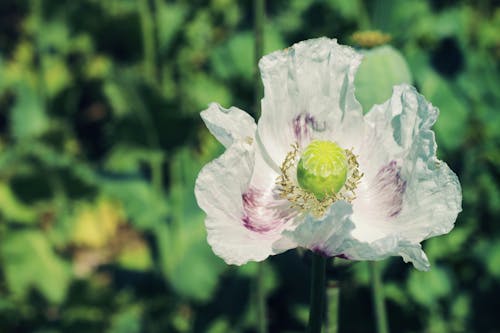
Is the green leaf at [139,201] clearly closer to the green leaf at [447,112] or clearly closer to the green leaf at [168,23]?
the green leaf at [168,23]

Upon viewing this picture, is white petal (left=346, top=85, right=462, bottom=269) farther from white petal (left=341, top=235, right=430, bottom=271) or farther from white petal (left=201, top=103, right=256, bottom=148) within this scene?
white petal (left=201, top=103, right=256, bottom=148)

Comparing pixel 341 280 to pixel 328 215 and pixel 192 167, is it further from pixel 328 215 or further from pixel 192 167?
pixel 192 167

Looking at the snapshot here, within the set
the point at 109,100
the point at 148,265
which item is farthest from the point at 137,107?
the point at 148,265

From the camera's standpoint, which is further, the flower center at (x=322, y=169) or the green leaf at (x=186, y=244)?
the green leaf at (x=186, y=244)

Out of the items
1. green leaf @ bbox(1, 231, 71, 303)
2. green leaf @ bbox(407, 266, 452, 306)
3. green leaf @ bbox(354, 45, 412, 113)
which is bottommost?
green leaf @ bbox(1, 231, 71, 303)

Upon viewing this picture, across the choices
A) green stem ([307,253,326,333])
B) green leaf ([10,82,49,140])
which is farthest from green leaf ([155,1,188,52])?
green stem ([307,253,326,333])

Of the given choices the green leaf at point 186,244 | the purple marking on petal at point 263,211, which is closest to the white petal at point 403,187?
the purple marking on petal at point 263,211
